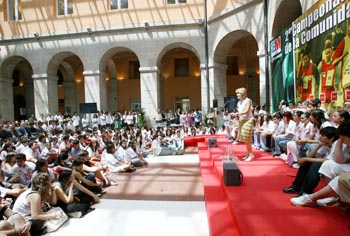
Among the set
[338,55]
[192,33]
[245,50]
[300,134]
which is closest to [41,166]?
[300,134]

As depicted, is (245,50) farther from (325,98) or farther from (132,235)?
(132,235)

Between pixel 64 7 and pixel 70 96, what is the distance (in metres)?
7.69

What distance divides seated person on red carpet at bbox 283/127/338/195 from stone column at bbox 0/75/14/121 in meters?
20.2

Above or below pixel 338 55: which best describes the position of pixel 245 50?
above

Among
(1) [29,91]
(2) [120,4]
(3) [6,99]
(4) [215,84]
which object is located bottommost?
(3) [6,99]

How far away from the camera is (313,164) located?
374 centimetres

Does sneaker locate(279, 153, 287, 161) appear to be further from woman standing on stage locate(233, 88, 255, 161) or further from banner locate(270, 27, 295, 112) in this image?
banner locate(270, 27, 295, 112)

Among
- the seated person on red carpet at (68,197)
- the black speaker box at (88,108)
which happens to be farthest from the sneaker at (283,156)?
the black speaker box at (88,108)

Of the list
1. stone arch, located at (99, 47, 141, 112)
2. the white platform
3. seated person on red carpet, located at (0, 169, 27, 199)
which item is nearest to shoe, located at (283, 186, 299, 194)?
the white platform

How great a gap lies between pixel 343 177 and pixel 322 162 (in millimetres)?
738

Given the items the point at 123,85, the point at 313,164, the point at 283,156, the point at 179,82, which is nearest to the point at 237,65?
the point at 179,82

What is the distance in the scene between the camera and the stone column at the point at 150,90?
17.8 meters

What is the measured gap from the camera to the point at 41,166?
511cm

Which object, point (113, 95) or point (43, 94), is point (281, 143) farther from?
point (113, 95)
